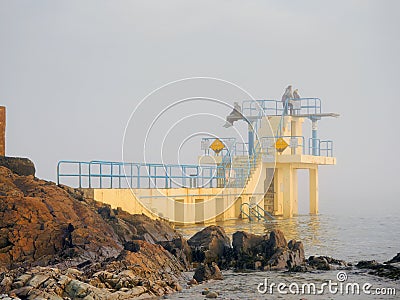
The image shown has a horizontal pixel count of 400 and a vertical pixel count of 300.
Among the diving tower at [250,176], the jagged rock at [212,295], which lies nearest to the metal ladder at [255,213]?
the diving tower at [250,176]

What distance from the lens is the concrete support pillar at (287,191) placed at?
37803 millimetres

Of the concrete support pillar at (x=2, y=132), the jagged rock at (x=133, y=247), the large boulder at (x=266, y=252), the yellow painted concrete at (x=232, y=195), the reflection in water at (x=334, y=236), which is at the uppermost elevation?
the concrete support pillar at (x=2, y=132)

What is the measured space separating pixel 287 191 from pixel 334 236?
34.5 feet

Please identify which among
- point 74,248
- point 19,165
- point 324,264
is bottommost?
point 324,264

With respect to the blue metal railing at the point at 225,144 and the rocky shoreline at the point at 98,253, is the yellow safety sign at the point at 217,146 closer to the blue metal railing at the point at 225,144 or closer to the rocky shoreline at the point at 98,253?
the blue metal railing at the point at 225,144

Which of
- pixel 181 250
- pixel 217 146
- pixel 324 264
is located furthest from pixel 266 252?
pixel 217 146

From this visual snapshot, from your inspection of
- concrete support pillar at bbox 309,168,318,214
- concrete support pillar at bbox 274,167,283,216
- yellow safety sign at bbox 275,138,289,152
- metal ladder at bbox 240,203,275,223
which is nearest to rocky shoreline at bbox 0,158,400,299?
metal ladder at bbox 240,203,275,223

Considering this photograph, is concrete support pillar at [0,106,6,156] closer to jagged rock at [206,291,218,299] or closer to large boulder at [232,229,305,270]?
large boulder at [232,229,305,270]

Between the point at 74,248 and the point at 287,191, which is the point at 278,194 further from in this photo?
the point at 74,248

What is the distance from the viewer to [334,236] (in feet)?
90.4

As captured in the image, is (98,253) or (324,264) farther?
(324,264)

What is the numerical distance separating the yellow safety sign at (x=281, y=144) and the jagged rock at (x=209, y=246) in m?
17.2

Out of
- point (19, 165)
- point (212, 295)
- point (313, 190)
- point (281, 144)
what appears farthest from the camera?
point (313, 190)

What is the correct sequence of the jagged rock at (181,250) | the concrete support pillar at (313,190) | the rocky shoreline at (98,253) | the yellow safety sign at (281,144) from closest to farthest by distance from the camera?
the rocky shoreline at (98,253) < the jagged rock at (181,250) < the yellow safety sign at (281,144) < the concrete support pillar at (313,190)
